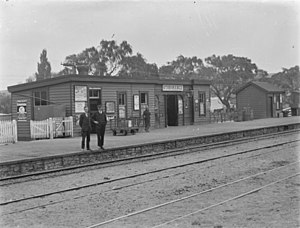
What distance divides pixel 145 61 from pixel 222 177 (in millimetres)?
46522

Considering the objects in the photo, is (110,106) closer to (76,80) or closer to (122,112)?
(122,112)

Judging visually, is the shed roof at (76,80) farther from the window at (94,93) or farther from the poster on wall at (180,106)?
the poster on wall at (180,106)

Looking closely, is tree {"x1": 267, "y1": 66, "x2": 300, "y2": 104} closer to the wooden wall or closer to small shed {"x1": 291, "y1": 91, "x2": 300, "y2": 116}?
small shed {"x1": 291, "y1": 91, "x2": 300, "y2": 116}

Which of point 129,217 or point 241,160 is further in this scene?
point 241,160

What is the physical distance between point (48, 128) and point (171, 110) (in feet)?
37.3

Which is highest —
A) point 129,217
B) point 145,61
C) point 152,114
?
point 145,61

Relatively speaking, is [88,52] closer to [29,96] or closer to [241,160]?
[29,96]

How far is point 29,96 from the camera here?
966 inches

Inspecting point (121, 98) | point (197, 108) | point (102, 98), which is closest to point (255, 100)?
point (197, 108)

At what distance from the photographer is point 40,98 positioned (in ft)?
79.5

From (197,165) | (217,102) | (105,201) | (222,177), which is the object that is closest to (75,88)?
(197,165)

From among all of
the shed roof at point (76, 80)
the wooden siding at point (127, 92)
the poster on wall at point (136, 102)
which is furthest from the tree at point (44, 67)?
the poster on wall at point (136, 102)

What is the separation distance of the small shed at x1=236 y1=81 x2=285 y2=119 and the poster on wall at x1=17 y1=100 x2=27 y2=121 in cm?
2107

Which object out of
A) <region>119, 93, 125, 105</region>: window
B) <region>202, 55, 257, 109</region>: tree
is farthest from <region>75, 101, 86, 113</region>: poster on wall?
<region>202, 55, 257, 109</region>: tree
